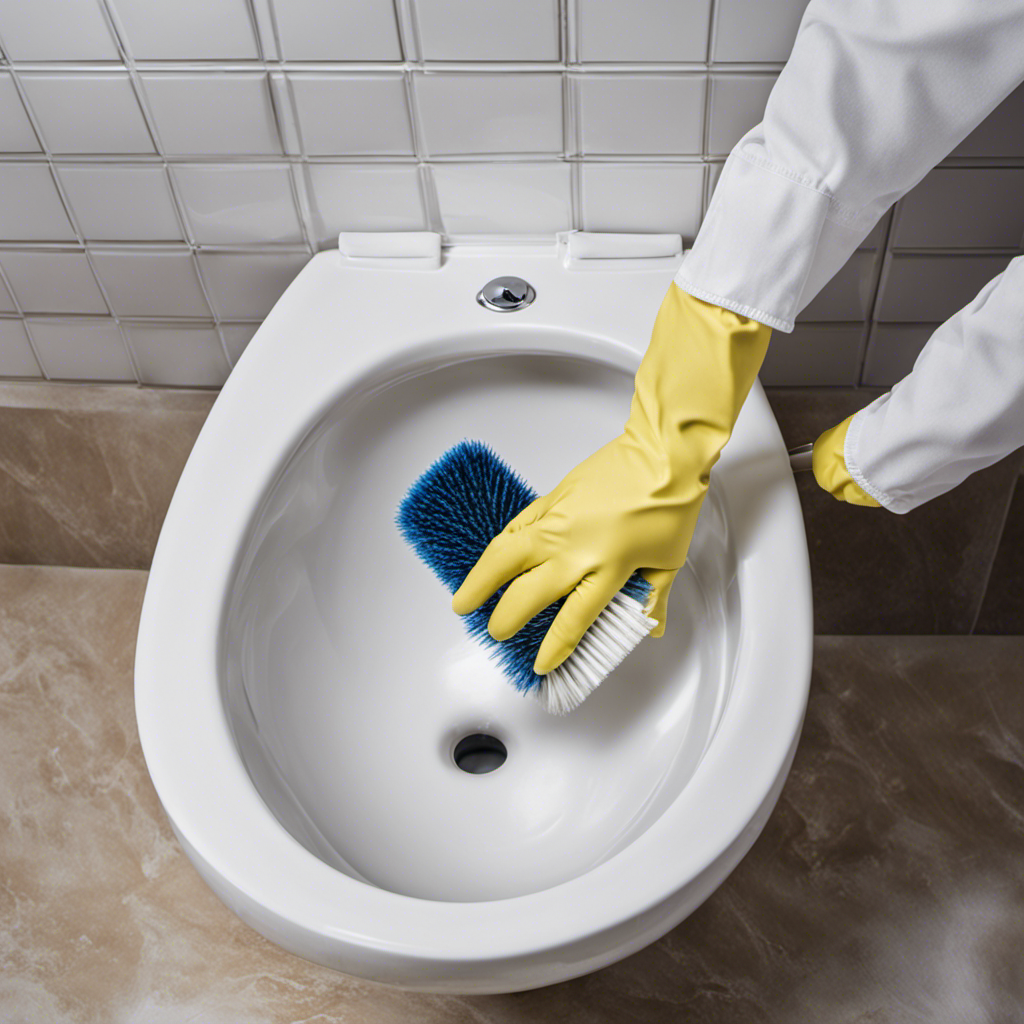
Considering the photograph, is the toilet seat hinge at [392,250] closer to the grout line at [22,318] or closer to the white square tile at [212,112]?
the white square tile at [212,112]

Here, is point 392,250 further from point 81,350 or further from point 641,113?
point 81,350

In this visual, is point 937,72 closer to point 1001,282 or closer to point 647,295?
point 1001,282

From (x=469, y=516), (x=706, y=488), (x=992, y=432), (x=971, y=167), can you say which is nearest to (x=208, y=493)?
(x=469, y=516)

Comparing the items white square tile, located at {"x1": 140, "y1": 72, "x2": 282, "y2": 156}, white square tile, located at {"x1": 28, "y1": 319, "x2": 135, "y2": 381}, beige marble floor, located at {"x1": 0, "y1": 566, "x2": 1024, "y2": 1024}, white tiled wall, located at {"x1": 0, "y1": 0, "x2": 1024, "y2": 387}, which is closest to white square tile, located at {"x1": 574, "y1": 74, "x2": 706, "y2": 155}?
white tiled wall, located at {"x1": 0, "y1": 0, "x2": 1024, "y2": 387}

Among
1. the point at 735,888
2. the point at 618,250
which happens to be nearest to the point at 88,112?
the point at 618,250

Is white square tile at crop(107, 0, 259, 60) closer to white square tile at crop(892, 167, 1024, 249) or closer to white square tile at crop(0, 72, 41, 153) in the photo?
white square tile at crop(0, 72, 41, 153)

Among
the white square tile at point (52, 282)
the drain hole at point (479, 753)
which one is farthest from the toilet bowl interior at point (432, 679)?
the white square tile at point (52, 282)

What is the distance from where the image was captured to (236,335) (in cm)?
79

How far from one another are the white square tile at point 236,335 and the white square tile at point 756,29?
42 centimetres

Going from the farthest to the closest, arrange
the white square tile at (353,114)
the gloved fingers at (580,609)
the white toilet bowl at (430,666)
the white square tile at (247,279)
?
1. the white square tile at (247,279)
2. the white square tile at (353,114)
3. the gloved fingers at (580,609)
4. the white toilet bowl at (430,666)

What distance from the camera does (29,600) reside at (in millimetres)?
993

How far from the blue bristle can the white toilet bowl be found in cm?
8

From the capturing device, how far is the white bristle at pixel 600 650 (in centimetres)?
51

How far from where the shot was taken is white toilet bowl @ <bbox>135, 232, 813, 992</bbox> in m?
0.41
